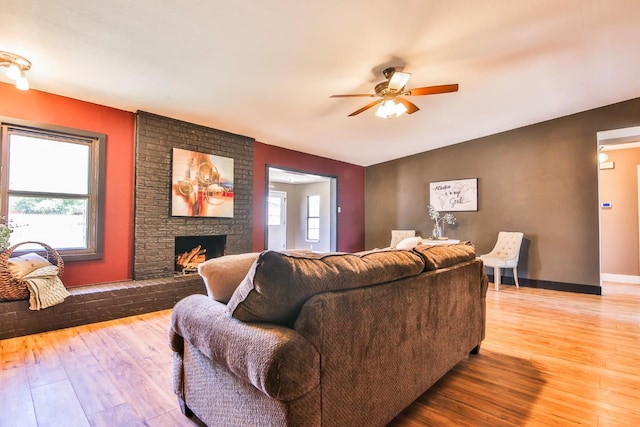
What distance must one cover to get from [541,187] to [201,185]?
17.2 ft

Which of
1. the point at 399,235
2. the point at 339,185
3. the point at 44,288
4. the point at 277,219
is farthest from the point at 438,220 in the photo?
the point at 44,288

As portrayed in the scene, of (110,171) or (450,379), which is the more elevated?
(110,171)

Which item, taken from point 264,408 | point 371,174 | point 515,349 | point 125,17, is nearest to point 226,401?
point 264,408

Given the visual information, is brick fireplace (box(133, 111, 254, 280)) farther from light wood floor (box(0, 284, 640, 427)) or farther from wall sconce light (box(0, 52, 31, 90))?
wall sconce light (box(0, 52, 31, 90))

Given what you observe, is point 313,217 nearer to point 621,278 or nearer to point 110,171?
point 110,171

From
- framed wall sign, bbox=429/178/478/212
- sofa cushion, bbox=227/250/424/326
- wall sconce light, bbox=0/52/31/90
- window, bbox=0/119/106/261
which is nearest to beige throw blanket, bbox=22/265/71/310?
window, bbox=0/119/106/261

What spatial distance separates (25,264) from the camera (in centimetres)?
284

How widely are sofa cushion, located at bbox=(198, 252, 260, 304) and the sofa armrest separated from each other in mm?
106

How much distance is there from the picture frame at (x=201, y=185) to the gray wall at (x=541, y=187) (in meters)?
3.90

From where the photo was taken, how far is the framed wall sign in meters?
5.60

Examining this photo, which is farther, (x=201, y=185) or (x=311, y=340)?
(x=201, y=185)

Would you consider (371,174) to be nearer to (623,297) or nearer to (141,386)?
(623,297)

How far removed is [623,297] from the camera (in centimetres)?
426

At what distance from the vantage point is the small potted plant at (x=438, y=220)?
18.8 ft
